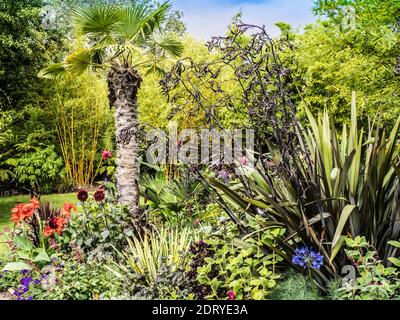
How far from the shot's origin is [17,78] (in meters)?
11.5

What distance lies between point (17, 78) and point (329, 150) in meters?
10.3

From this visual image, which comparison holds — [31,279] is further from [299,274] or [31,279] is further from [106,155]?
[299,274]

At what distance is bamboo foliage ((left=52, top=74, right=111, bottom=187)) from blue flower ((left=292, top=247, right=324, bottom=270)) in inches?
386

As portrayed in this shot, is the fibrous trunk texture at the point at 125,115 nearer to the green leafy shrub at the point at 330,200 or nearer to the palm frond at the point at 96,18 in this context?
the palm frond at the point at 96,18

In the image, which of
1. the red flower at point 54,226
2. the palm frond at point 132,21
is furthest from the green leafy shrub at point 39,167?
the red flower at point 54,226

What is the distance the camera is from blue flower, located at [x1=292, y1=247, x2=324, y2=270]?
2570 millimetres

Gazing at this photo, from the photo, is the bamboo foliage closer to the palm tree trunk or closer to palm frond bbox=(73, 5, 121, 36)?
palm frond bbox=(73, 5, 121, 36)

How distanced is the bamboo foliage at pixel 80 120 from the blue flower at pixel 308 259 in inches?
386

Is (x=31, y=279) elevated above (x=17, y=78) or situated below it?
below

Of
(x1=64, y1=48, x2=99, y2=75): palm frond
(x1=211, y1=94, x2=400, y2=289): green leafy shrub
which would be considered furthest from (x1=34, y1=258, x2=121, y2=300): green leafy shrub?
(x1=64, y1=48, x2=99, y2=75): palm frond

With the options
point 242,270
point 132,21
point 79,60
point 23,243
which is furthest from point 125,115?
point 242,270

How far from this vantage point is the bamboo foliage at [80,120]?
11805 mm

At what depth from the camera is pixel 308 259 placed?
260 cm

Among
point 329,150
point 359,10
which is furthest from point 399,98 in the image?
point 329,150
